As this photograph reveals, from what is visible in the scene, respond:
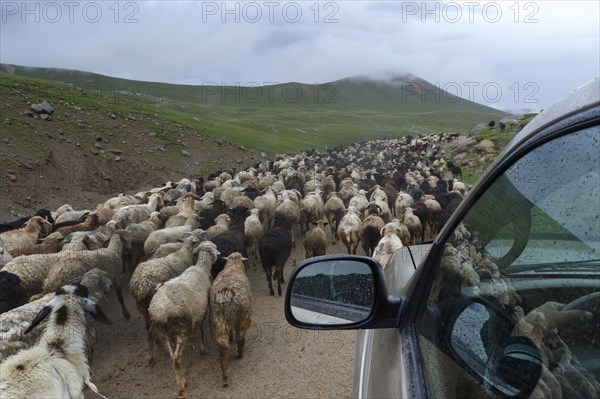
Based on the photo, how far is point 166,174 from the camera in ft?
78.2

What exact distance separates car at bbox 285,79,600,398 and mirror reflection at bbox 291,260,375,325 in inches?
0.5

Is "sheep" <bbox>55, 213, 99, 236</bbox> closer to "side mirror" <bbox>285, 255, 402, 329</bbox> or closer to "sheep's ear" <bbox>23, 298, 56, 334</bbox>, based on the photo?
"sheep's ear" <bbox>23, 298, 56, 334</bbox>

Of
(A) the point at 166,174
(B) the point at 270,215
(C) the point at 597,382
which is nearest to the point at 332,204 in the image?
→ (B) the point at 270,215

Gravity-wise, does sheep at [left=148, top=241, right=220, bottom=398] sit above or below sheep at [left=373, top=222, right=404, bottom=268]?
below

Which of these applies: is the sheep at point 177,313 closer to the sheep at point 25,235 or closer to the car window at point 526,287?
the car window at point 526,287

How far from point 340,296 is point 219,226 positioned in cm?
813

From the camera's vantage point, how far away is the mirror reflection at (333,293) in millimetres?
2002

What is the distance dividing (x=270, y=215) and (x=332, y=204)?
1.85 metres

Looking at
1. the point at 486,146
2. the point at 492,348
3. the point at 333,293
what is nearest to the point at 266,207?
the point at 333,293

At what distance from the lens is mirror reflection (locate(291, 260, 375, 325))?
2.00m

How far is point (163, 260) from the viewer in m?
7.12

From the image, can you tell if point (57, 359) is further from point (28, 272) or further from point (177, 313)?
point (28, 272)

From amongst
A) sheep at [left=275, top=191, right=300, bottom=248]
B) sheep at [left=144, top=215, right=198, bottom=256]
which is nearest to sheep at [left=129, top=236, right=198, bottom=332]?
sheep at [left=144, top=215, right=198, bottom=256]

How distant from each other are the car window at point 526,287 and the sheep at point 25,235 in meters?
9.45
